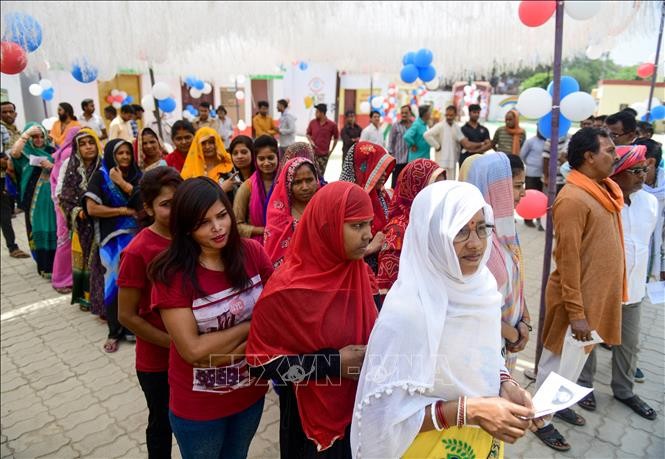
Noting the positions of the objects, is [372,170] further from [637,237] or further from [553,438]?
[553,438]

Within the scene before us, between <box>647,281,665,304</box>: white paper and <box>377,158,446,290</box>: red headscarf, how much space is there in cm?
186

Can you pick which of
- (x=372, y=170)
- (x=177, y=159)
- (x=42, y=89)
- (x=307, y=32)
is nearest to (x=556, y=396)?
(x=372, y=170)

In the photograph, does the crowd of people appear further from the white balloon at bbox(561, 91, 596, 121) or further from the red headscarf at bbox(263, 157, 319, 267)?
the white balloon at bbox(561, 91, 596, 121)

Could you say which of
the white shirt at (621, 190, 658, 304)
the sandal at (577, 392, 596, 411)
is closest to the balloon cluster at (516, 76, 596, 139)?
the white shirt at (621, 190, 658, 304)

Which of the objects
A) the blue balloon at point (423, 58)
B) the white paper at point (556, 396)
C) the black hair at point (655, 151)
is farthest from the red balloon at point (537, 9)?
the blue balloon at point (423, 58)

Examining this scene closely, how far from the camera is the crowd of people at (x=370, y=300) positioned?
1340mm

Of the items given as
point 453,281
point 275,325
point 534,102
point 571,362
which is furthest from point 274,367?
point 534,102

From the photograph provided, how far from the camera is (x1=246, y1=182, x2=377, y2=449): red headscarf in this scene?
152 cm

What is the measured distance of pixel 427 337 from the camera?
130cm

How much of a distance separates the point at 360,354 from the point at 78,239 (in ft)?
12.1

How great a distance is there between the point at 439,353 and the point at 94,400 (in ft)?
9.31

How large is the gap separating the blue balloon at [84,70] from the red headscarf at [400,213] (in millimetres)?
6091

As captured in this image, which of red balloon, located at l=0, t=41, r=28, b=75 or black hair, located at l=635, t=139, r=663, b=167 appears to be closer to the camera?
black hair, located at l=635, t=139, r=663, b=167

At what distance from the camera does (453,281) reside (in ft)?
4.46
